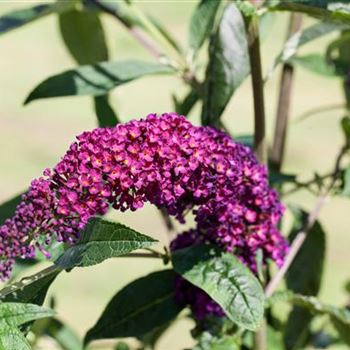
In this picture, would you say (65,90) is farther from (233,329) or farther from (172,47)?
(233,329)

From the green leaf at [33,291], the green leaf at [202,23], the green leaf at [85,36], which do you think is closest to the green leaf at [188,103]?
the green leaf at [202,23]

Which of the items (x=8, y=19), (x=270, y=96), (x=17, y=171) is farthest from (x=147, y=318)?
(x=270, y=96)

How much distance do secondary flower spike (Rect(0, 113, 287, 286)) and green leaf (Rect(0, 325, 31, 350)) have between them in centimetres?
8

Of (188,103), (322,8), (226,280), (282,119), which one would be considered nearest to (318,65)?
(282,119)

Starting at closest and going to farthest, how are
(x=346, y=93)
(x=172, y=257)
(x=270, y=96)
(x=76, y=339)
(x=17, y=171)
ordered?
(x=172, y=257) < (x=76, y=339) < (x=346, y=93) < (x=17, y=171) < (x=270, y=96)

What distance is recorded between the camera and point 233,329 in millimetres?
1152

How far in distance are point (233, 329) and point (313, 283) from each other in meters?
0.33

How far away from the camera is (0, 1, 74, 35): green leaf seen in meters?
1.32

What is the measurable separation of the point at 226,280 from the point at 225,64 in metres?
0.29

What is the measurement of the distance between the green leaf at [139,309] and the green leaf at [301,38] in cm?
29

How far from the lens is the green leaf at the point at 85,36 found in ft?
5.00

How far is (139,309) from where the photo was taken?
3.82 feet

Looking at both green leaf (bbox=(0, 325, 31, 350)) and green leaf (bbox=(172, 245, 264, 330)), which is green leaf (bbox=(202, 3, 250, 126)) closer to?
green leaf (bbox=(172, 245, 264, 330))

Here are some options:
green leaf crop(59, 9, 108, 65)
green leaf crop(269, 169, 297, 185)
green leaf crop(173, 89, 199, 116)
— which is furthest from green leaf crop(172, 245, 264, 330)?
green leaf crop(59, 9, 108, 65)
